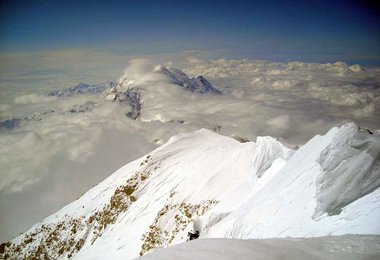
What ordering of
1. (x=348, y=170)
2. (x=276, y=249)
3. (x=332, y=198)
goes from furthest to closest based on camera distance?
(x=348, y=170)
(x=332, y=198)
(x=276, y=249)

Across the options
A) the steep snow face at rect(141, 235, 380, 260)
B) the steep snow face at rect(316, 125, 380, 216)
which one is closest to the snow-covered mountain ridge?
the steep snow face at rect(316, 125, 380, 216)

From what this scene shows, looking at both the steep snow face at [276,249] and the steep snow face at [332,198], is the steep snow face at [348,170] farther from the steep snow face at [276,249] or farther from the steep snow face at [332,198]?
the steep snow face at [276,249]

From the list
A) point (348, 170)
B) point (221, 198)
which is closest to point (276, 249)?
point (348, 170)

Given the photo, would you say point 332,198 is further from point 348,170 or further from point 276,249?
point 276,249

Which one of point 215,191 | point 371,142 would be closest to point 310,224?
point 371,142

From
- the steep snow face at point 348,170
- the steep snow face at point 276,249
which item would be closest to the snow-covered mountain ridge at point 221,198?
the steep snow face at point 348,170

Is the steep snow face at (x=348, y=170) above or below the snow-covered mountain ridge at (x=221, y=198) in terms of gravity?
above

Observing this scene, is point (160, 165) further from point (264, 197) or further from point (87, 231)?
point (264, 197)

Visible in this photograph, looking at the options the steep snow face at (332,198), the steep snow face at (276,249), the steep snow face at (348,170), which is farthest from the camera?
the steep snow face at (348,170)
